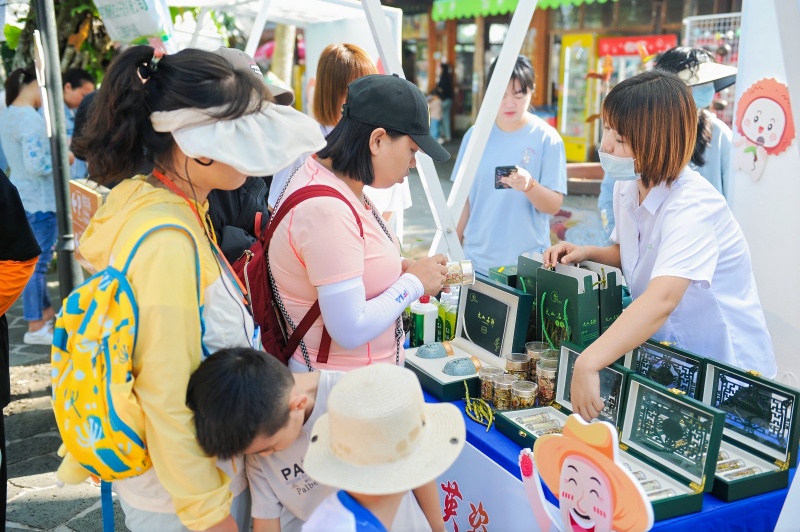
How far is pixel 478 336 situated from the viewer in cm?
226

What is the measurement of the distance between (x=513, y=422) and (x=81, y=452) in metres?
1.00

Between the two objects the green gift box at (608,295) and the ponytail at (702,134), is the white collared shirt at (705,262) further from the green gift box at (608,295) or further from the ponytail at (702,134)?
the ponytail at (702,134)

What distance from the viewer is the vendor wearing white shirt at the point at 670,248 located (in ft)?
5.34

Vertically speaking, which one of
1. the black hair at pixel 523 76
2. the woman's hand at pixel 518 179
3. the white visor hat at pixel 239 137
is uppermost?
the black hair at pixel 523 76

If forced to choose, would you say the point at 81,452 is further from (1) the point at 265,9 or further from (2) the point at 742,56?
(1) the point at 265,9

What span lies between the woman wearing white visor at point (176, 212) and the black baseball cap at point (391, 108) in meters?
0.36

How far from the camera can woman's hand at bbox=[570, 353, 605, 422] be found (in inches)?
63.4

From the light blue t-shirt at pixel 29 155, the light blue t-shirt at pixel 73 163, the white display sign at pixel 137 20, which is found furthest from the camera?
the light blue t-shirt at pixel 73 163

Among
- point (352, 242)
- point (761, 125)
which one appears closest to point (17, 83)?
point (352, 242)

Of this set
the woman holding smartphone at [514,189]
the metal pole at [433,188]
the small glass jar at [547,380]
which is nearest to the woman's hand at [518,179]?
the woman holding smartphone at [514,189]

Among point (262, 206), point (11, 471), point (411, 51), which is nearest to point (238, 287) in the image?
point (262, 206)

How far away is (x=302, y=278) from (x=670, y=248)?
2.90 feet

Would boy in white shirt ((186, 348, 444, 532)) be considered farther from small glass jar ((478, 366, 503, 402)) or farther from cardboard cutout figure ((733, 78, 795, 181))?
cardboard cutout figure ((733, 78, 795, 181))

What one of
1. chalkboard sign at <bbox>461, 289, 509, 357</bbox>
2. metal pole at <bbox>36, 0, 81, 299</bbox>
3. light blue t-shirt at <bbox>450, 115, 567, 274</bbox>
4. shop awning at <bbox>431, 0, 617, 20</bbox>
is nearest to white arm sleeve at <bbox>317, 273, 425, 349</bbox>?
chalkboard sign at <bbox>461, 289, 509, 357</bbox>
